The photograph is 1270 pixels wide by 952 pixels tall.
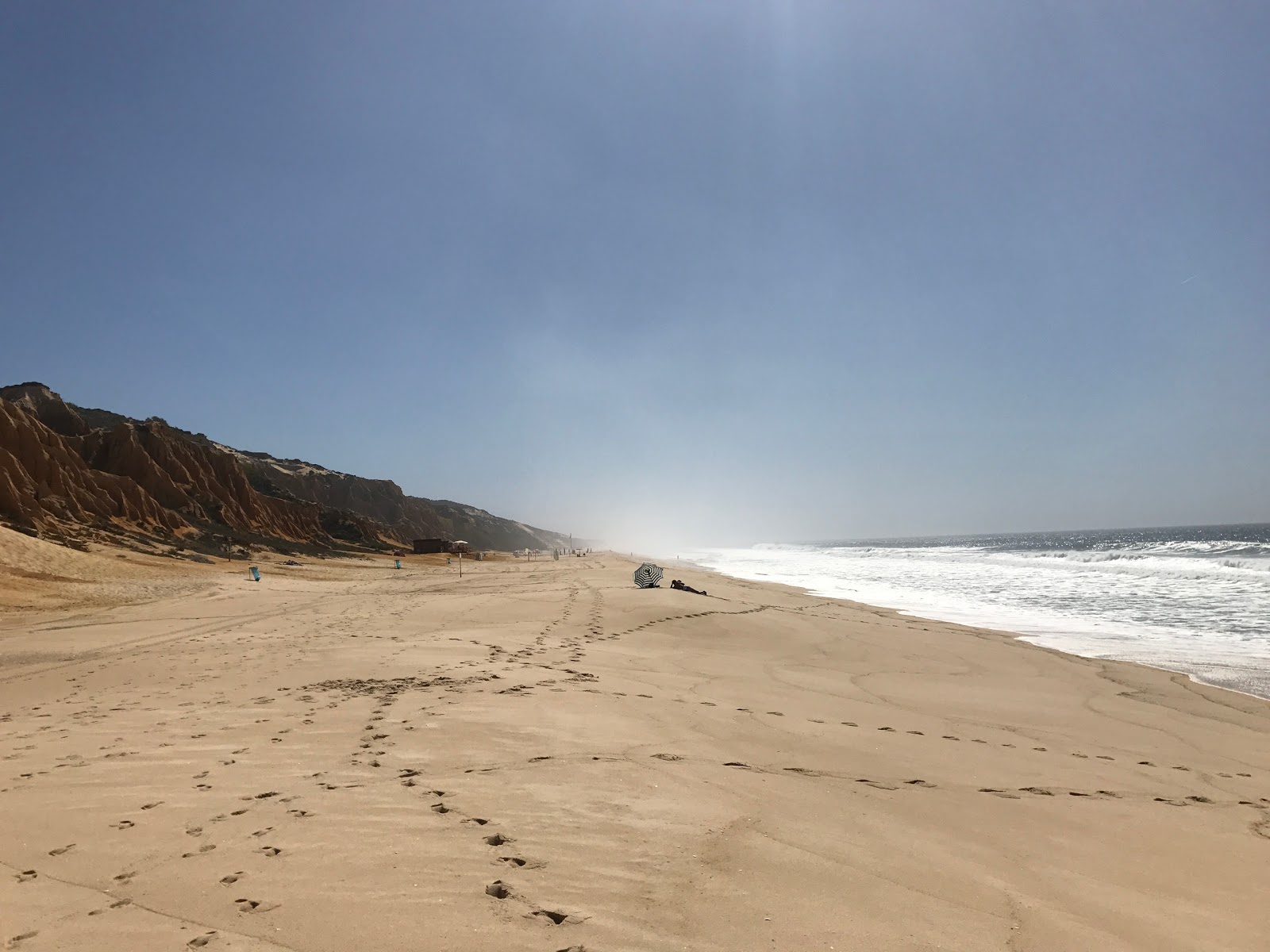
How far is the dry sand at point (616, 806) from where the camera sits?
3.10 metres

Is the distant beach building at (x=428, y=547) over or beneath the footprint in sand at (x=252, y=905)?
over

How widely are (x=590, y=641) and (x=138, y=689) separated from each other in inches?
267

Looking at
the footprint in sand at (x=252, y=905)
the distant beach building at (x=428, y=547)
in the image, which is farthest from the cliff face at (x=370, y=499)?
the footprint in sand at (x=252, y=905)

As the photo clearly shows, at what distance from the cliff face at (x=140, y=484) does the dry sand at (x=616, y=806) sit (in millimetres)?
27962

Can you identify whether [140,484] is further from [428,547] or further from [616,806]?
[616,806]

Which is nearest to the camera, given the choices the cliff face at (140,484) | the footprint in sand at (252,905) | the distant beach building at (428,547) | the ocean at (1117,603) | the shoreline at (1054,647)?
A: the footprint in sand at (252,905)

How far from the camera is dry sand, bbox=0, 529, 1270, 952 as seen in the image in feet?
10.2

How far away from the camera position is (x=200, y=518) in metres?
44.4

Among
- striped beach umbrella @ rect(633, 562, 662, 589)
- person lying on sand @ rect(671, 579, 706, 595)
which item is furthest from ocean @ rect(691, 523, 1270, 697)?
striped beach umbrella @ rect(633, 562, 662, 589)

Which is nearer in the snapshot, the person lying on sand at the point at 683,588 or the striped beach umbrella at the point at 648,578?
the person lying on sand at the point at 683,588

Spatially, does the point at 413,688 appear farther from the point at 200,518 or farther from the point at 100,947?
the point at 200,518

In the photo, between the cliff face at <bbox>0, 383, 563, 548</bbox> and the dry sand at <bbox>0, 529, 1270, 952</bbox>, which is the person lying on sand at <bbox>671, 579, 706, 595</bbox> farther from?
the cliff face at <bbox>0, 383, 563, 548</bbox>

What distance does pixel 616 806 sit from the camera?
4348mm

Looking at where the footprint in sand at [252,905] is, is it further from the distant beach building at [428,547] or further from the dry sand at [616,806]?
the distant beach building at [428,547]
